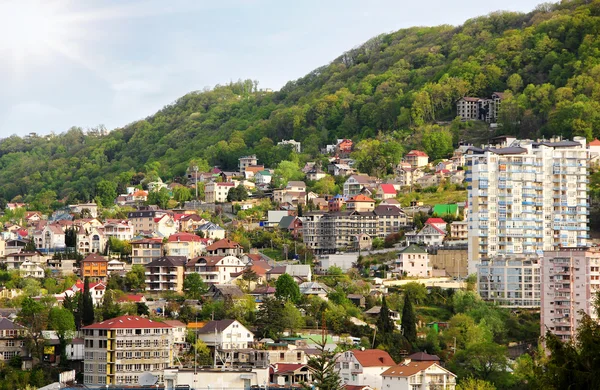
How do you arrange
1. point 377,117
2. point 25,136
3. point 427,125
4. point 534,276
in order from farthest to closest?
point 25,136
point 377,117
point 427,125
point 534,276

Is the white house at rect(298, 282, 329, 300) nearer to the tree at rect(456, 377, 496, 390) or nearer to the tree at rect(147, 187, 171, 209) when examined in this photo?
the tree at rect(456, 377, 496, 390)

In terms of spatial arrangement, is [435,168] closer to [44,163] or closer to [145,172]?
[145,172]

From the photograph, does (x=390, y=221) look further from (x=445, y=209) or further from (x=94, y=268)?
(x=94, y=268)

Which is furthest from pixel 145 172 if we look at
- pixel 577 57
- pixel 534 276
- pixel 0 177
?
pixel 534 276

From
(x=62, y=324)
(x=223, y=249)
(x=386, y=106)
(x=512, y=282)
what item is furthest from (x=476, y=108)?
(x=62, y=324)

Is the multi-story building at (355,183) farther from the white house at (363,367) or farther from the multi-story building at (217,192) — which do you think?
the white house at (363,367)
